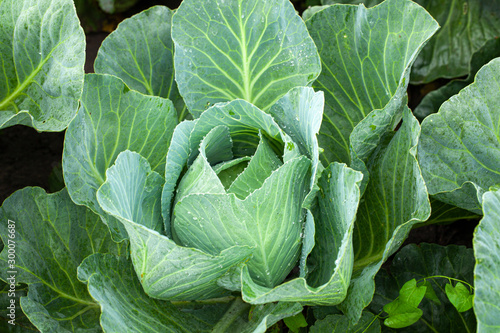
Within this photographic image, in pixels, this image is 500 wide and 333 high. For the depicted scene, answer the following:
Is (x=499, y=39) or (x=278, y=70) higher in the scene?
(x=278, y=70)

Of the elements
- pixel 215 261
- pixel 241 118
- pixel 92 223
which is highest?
pixel 241 118

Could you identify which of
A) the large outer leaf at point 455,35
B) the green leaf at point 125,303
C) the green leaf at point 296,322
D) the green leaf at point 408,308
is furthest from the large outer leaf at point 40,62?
the large outer leaf at point 455,35

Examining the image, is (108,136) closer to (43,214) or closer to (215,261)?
(43,214)

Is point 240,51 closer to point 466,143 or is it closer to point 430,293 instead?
point 466,143

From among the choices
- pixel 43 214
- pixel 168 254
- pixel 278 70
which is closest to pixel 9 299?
pixel 43 214

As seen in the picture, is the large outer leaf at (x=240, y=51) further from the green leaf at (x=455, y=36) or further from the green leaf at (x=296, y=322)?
the green leaf at (x=455, y=36)

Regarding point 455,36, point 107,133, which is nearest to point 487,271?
point 107,133

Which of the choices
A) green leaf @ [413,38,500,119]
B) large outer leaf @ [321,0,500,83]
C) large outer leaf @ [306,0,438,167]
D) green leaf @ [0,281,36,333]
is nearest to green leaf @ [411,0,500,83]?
large outer leaf @ [321,0,500,83]
